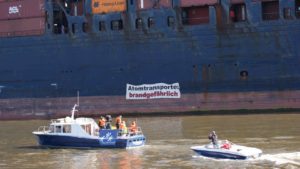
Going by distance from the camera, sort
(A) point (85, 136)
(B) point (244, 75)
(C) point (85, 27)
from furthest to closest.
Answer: (C) point (85, 27) → (B) point (244, 75) → (A) point (85, 136)

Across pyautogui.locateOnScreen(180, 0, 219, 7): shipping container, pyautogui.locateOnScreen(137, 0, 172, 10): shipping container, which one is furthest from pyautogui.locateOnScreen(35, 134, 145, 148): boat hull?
pyautogui.locateOnScreen(137, 0, 172, 10): shipping container

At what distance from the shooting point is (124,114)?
160ft

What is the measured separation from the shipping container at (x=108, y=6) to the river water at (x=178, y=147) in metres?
10.4

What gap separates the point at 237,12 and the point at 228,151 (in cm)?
2249

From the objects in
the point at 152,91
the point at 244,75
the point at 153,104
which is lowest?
the point at 153,104

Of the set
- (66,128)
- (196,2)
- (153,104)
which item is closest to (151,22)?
(196,2)

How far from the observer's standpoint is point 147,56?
4800cm

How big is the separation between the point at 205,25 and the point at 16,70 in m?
17.4

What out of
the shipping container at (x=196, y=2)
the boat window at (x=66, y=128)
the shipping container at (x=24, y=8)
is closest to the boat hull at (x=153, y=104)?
the shipping container at (x=196, y=2)

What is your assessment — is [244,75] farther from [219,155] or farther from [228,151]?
[228,151]

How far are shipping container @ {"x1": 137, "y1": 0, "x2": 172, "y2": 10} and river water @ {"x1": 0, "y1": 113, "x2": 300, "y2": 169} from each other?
31.0ft

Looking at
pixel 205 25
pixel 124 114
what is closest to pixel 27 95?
pixel 124 114

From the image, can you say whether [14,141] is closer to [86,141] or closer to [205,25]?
[86,141]

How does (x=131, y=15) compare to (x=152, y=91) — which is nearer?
(x=152, y=91)
